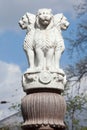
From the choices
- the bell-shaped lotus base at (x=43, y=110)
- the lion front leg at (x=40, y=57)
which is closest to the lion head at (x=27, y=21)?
the lion front leg at (x=40, y=57)

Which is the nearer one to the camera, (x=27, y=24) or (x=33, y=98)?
(x=33, y=98)

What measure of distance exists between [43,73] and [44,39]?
768 millimetres

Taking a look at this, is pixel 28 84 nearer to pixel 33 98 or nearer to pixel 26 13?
pixel 33 98

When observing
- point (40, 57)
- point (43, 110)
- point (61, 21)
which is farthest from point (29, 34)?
point (43, 110)

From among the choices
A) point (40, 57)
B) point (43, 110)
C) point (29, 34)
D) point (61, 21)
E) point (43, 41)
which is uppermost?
point (61, 21)

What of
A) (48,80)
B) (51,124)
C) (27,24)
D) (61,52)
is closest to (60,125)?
(51,124)

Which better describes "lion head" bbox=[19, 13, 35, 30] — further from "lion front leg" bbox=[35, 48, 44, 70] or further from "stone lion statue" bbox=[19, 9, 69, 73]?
"lion front leg" bbox=[35, 48, 44, 70]

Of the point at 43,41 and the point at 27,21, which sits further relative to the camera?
the point at 27,21

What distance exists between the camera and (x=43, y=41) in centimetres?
1103

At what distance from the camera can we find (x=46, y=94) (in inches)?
419

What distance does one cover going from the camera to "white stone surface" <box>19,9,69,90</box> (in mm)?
10977

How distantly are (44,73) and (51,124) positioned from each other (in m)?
1.07

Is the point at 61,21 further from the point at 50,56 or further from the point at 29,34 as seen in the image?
the point at 50,56

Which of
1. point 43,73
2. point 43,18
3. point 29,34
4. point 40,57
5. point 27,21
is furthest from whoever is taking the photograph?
point 27,21
